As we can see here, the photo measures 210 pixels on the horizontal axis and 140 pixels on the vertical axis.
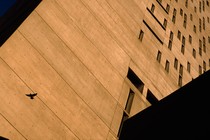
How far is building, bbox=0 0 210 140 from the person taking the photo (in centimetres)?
1410

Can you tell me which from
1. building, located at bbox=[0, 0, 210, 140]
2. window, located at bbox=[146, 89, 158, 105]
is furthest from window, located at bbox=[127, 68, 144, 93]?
window, located at bbox=[146, 89, 158, 105]

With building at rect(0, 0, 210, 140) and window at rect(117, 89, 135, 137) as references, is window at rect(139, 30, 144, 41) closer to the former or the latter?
building at rect(0, 0, 210, 140)

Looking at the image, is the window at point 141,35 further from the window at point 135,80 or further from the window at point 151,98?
the window at point 151,98

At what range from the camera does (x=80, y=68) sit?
674 inches

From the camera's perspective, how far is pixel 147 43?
953 inches

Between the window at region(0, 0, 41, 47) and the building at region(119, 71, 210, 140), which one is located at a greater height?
the window at region(0, 0, 41, 47)

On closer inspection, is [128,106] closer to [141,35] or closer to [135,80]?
[135,80]

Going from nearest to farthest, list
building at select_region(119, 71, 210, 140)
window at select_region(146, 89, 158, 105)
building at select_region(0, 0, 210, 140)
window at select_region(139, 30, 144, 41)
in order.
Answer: building at select_region(119, 71, 210, 140) < building at select_region(0, 0, 210, 140) < window at select_region(146, 89, 158, 105) < window at select_region(139, 30, 144, 41)

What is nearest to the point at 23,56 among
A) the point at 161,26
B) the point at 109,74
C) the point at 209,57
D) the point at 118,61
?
the point at 109,74

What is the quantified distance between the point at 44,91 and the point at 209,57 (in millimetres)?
27208

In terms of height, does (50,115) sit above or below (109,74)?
above

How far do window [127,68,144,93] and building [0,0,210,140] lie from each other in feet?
0.23

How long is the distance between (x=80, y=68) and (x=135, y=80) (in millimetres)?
5612

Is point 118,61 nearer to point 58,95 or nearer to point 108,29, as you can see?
point 108,29
